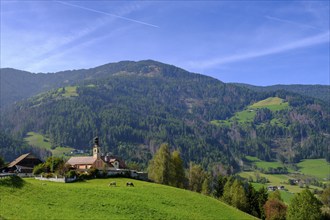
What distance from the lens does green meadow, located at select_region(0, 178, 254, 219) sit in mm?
49438

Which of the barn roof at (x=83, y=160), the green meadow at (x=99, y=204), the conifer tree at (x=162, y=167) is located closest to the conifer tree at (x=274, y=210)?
the conifer tree at (x=162, y=167)

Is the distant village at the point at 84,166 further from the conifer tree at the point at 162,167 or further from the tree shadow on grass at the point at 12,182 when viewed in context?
the tree shadow on grass at the point at 12,182

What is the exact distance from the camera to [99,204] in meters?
56.8

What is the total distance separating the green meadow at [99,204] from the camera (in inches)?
1946

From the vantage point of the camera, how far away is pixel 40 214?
156ft

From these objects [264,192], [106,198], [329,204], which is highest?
[106,198]

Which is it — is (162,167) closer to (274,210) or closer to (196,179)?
(196,179)

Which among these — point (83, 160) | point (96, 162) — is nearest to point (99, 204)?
point (96, 162)

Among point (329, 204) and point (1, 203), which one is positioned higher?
point (1, 203)

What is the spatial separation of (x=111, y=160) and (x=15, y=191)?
2298 inches

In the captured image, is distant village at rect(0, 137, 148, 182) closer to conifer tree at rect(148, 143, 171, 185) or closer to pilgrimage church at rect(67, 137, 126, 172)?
pilgrimage church at rect(67, 137, 126, 172)

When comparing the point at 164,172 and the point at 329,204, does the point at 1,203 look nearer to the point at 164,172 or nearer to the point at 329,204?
the point at 164,172

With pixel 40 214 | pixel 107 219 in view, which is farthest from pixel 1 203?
pixel 107 219

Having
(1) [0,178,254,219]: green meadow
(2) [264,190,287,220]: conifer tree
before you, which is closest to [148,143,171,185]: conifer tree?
(2) [264,190,287,220]: conifer tree
